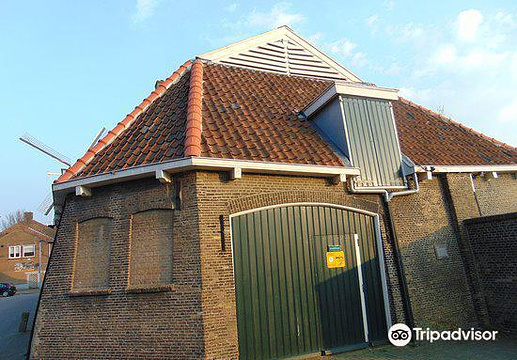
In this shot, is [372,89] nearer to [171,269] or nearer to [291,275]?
[291,275]

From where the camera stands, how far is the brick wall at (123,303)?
641 centimetres

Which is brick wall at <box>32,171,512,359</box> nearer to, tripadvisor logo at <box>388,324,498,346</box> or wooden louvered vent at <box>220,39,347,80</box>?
tripadvisor logo at <box>388,324,498,346</box>

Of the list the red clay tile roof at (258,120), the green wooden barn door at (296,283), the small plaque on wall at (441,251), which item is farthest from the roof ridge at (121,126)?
the small plaque on wall at (441,251)

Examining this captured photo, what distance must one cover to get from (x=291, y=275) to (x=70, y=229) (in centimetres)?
523

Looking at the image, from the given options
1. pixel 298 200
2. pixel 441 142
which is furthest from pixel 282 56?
pixel 298 200

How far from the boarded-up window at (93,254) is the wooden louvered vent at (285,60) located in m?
7.17

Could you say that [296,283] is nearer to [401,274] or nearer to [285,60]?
[401,274]

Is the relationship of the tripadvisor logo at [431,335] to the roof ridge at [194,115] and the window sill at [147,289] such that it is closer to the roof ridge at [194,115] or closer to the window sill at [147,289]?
the window sill at [147,289]

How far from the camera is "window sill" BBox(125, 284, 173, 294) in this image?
6.56m

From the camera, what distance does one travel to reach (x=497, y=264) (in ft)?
28.6

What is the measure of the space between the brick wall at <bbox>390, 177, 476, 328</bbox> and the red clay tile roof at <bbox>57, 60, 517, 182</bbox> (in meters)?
1.36

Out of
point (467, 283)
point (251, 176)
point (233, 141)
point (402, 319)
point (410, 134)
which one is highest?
point (410, 134)

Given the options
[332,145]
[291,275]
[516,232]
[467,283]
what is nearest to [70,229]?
[291,275]

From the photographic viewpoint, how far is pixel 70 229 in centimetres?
785
